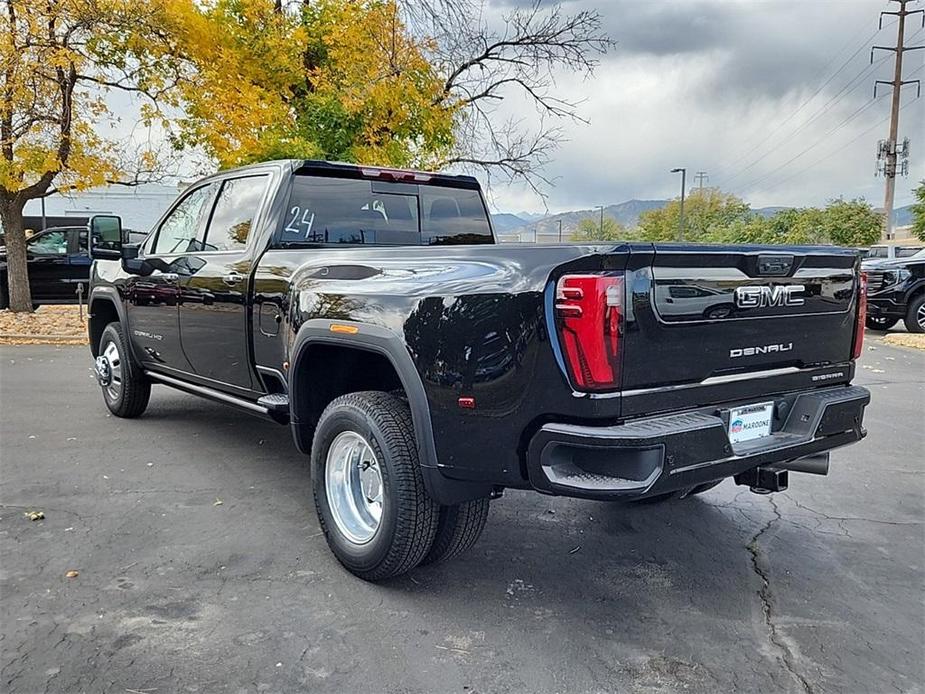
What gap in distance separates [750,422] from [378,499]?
1.66 metres

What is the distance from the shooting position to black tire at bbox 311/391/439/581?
3119 mm

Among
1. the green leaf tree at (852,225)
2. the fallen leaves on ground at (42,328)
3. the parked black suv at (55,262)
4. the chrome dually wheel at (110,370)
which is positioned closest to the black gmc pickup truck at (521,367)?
the chrome dually wheel at (110,370)

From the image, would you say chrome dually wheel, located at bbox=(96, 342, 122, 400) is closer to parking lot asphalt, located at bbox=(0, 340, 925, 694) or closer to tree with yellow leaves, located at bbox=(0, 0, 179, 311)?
parking lot asphalt, located at bbox=(0, 340, 925, 694)

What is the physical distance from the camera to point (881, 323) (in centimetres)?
1361

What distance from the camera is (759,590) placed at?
3.38 metres

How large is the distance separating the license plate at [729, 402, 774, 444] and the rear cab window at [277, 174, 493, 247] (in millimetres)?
2585

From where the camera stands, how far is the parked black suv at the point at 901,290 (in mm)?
12797

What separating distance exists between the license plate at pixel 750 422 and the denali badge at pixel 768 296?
16.4 inches

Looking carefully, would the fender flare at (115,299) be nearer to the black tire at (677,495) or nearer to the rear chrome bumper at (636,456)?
Answer: the black tire at (677,495)

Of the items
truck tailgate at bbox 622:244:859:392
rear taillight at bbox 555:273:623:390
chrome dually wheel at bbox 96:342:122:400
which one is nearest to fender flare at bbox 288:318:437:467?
rear taillight at bbox 555:273:623:390

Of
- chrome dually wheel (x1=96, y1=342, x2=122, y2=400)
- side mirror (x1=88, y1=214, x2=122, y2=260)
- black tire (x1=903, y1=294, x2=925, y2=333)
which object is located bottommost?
black tire (x1=903, y1=294, x2=925, y2=333)

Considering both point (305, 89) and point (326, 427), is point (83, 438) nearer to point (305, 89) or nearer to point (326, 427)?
point (326, 427)

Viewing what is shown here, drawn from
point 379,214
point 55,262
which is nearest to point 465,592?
point 379,214

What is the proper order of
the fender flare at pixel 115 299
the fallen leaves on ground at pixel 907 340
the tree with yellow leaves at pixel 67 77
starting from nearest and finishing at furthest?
the fender flare at pixel 115 299 < the tree with yellow leaves at pixel 67 77 < the fallen leaves on ground at pixel 907 340
